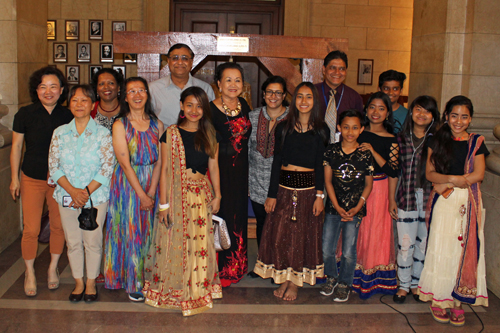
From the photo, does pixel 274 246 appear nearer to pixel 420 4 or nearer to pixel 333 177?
→ pixel 333 177

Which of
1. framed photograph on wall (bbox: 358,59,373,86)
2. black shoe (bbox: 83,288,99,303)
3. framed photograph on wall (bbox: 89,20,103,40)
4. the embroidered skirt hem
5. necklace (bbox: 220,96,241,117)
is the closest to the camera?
the embroidered skirt hem

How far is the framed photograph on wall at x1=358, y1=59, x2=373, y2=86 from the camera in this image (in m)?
7.62

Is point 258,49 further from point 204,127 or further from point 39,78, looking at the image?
point 39,78

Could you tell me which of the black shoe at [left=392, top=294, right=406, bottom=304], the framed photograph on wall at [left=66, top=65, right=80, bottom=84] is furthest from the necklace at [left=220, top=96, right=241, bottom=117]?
the framed photograph on wall at [left=66, top=65, right=80, bottom=84]

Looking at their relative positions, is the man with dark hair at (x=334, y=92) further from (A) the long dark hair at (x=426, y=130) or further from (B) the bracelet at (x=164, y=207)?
(B) the bracelet at (x=164, y=207)

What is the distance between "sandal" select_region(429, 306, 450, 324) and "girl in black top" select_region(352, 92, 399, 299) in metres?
0.38

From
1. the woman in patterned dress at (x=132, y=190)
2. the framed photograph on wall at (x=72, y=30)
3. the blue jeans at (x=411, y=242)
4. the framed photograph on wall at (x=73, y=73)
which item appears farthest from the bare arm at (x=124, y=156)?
the framed photograph on wall at (x=72, y=30)

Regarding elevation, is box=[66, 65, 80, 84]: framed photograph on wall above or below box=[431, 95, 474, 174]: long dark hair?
above

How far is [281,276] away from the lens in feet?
11.8

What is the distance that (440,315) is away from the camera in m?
3.32

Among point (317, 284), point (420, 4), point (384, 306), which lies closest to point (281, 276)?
point (317, 284)

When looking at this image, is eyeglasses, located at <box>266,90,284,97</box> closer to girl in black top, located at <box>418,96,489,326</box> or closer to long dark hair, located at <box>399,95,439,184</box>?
long dark hair, located at <box>399,95,439,184</box>

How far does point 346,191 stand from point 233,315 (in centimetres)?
127

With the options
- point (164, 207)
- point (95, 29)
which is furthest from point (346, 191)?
point (95, 29)
